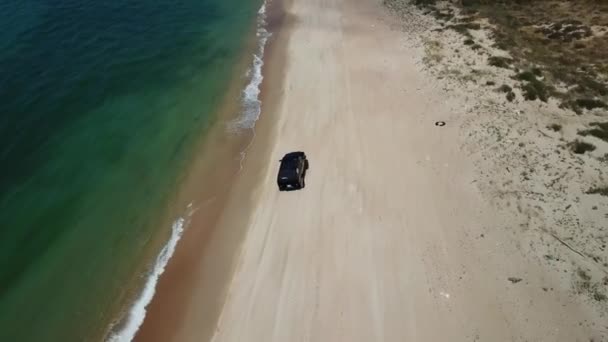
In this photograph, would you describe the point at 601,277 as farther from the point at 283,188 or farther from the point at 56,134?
the point at 56,134

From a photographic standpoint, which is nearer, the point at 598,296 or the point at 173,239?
the point at 598,296

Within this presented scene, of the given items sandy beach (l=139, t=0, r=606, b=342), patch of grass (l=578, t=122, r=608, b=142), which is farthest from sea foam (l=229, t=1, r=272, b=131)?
patch of grass (l=578, t=122, r=608, b=142)

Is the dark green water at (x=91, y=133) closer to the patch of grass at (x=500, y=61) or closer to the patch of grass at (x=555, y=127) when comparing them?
the patch of grass at (x=500, y=61)

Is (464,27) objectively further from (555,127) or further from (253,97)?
(253,97)

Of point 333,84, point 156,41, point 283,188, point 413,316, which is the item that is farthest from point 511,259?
point 156,41

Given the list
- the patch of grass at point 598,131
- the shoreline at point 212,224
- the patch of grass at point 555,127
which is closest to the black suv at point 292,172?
the shoreline at point 212,224

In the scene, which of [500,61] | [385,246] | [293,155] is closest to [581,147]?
[500,61]

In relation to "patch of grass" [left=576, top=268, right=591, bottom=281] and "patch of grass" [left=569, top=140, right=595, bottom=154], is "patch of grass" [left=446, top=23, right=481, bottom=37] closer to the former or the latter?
"patch of grass" [left=569, top=140, right=595, bottom=154]
